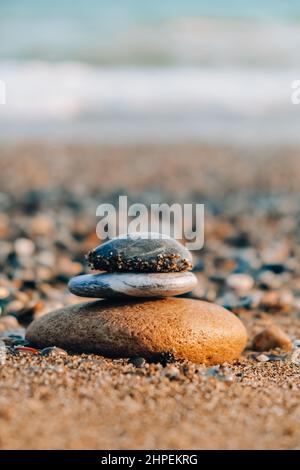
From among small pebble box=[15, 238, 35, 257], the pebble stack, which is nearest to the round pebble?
the pebble stack

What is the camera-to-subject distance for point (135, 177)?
14750mm

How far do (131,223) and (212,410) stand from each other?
6.93 meters

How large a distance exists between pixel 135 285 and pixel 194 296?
1.92 metres

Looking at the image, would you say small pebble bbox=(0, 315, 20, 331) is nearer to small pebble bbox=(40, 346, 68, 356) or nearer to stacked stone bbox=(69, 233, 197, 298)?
stacked stone bbox=(69, 233, 197, 298)

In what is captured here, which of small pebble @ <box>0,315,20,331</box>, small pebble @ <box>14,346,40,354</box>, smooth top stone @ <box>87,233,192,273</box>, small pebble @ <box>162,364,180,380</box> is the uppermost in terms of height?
smooth top stone @ <box>87,233,192,273</box>

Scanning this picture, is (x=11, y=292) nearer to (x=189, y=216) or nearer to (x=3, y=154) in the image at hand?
(x=189, y=216)

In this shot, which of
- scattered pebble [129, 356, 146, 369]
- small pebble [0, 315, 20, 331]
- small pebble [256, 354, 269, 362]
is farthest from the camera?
small pebble [0, 315, 20, 331]

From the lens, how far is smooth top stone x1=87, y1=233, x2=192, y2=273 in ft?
14.0

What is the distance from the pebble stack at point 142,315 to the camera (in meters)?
4.08

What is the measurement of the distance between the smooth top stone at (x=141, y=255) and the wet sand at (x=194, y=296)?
0.60 m

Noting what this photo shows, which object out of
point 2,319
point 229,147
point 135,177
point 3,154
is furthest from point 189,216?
point 229,147

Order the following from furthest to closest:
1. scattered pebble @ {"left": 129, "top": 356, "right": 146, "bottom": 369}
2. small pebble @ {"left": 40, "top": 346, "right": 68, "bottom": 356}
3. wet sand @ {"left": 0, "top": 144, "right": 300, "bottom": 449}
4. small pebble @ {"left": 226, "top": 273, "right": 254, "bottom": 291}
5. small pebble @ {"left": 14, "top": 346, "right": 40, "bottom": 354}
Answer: small pebble @ {"left": 226, "top": 273, "right": 254, "bottom": 291} < small pebble @ {"left": 14, "top": 346, "right": 40, "bottom": 354} < small pebble @ {"left": 40, "top": 346, "right": 68, "bottom": 356} < scattered pebble @ {"left": 129, "top": 356, "right": 146, "bottom": 369} < wet sand @ {"left": 0, "top": 144, "right": 300, "bottom": 449}

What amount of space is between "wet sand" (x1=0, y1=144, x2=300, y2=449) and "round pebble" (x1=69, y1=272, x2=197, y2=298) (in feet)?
1.52

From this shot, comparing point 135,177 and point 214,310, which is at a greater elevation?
point 135,177
